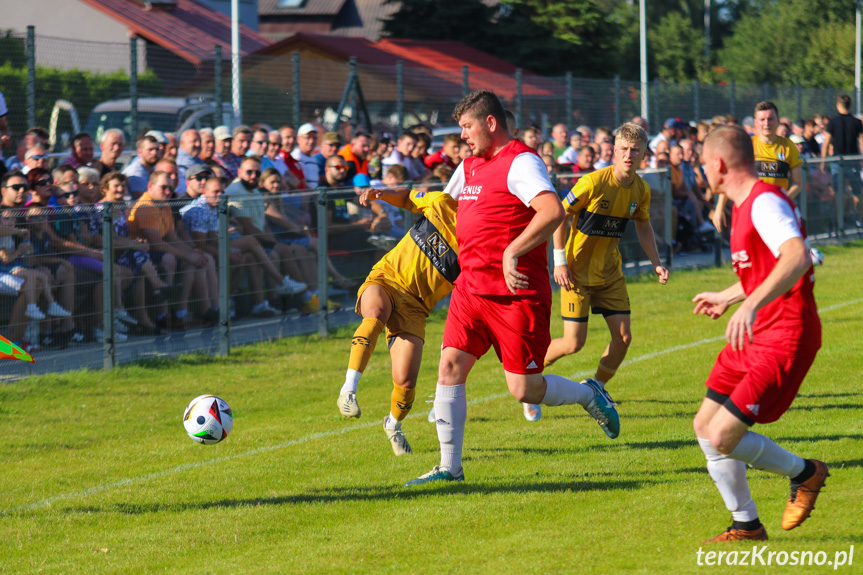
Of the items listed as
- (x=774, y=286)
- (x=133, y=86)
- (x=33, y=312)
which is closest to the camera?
(x=774, y=286)

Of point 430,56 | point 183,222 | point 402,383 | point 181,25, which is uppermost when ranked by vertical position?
point 181,25

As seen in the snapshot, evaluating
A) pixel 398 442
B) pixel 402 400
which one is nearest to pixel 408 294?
pixel 402 400

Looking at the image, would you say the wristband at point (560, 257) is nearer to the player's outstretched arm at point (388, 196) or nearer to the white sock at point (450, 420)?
the player's outstretched arm at point (388, 196)

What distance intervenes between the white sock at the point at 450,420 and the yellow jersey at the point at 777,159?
6.37 metres

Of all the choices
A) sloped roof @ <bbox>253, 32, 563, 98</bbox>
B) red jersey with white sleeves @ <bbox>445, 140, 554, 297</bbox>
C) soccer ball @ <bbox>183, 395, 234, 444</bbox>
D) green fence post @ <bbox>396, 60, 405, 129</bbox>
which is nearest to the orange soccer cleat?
red jersey with white sleeves @ <bbox>445, 140, 554, 297</bbox>

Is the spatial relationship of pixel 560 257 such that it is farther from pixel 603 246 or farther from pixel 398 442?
pixel 398 442

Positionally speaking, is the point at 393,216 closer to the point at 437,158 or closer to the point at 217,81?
the point at 437,158

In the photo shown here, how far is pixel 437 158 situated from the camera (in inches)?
589

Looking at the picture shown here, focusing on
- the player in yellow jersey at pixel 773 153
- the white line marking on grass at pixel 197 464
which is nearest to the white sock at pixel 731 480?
the white line marking on grass at pixel 197 464

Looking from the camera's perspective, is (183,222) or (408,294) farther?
(183,222)

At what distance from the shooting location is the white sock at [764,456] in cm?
475

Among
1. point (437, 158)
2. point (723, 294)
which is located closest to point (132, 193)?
point (437, 158)

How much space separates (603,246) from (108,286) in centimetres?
A: 472

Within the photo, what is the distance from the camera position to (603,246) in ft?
25.9
